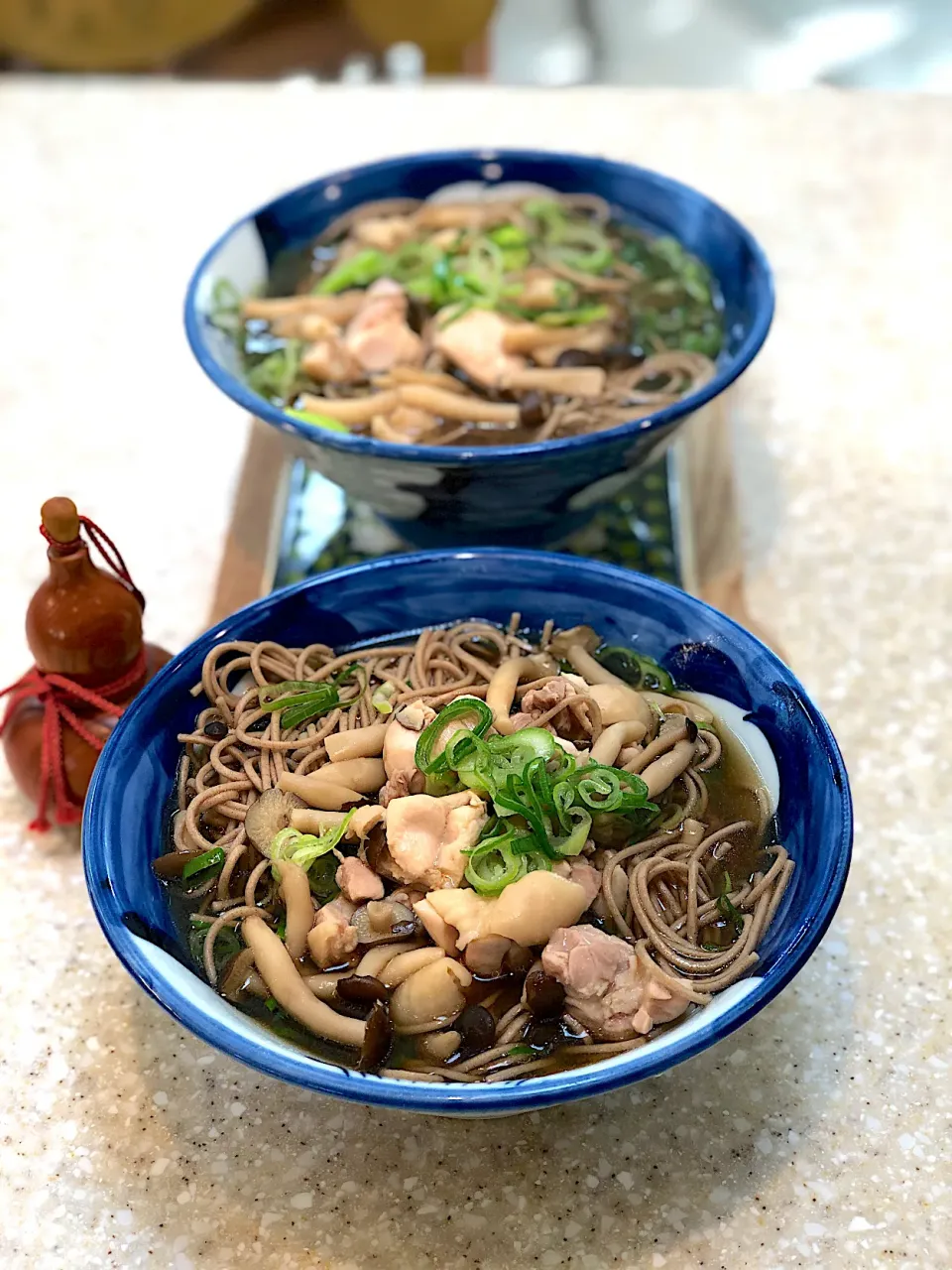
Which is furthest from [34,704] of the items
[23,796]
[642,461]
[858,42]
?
[858,42]

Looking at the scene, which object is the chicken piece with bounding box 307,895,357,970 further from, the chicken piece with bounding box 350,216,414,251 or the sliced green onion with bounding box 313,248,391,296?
the chicken piece with bounding box 350,216,414,251

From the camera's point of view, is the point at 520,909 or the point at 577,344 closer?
the point at 520,909

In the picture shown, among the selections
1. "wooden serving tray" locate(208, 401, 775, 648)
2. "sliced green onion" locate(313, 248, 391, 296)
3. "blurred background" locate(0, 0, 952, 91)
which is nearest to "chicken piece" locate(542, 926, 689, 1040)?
"wooden serving tray" locate(208, 401, 775, 648)

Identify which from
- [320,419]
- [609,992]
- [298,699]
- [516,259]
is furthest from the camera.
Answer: [516,259]

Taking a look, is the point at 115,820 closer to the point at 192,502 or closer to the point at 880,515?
the point at 192,502

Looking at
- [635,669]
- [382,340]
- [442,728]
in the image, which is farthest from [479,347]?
[442,728]

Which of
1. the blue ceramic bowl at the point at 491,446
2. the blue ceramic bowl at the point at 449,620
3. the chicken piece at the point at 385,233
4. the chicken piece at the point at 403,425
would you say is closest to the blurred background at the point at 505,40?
the blue ceramic bowl at the point at 491,446

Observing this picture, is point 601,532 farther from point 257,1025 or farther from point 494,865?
point 257,1025
